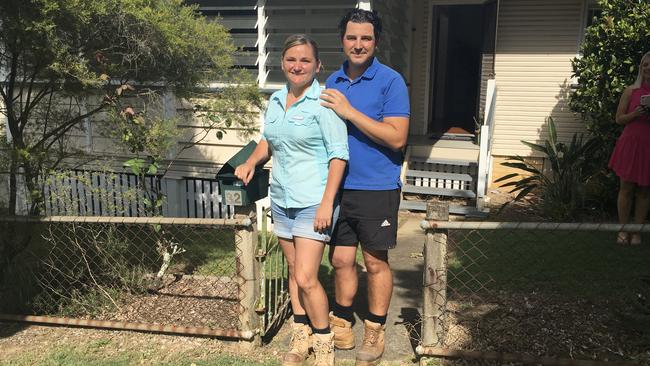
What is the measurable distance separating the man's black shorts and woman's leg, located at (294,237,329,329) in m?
0.25

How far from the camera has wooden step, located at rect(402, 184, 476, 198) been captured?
722cm

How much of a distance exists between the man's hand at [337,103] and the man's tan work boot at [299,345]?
4.33ft

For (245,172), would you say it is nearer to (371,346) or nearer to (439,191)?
(371,346)

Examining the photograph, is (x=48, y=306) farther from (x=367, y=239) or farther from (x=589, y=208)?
(x=589, y=208)

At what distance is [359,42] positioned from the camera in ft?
9.20

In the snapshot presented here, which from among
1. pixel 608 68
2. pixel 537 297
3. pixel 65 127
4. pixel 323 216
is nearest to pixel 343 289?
pixel 323 216

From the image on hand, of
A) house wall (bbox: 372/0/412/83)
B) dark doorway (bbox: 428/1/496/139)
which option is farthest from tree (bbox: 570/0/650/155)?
house wall (bbox: 372/0/412/83)

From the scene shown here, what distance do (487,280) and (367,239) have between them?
2.03m

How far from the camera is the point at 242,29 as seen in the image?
6.82 meters

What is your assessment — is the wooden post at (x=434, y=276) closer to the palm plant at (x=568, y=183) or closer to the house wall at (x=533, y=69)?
the palm plant at (x=568, y=183)

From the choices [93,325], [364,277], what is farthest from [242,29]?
[93,325]

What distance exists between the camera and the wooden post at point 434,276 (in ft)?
9.94

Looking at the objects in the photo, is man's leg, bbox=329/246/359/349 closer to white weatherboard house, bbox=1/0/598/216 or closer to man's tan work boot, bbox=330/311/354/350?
man's tan work boot, bbox=330/311/354/350

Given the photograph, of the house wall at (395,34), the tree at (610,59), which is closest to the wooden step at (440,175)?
the house wall at (395,34)
